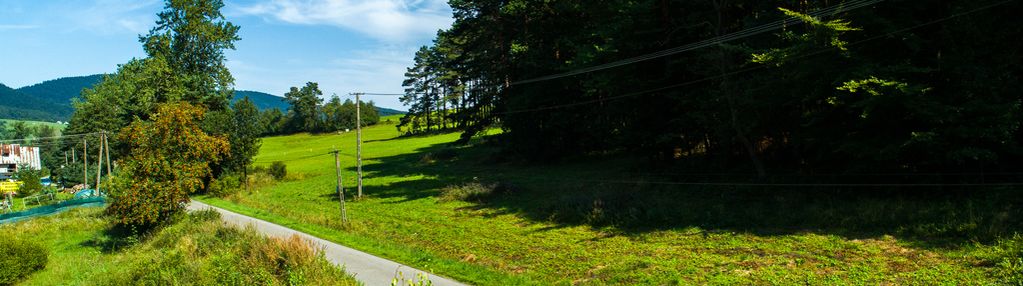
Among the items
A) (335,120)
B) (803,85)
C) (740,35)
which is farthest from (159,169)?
(335,120)

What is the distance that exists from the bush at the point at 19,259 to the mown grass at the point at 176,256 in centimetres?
34

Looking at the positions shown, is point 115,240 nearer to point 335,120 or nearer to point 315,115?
point 335,120

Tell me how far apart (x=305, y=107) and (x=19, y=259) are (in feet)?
368

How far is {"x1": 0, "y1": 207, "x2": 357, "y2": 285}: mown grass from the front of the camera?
14375 millimetres

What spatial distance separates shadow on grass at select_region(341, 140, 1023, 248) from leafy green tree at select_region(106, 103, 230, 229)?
11.6 m

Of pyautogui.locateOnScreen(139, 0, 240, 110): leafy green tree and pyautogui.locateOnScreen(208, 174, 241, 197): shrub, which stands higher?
pyautogui.locateOnScreen(139, 0, 240, 110): leafy green tree

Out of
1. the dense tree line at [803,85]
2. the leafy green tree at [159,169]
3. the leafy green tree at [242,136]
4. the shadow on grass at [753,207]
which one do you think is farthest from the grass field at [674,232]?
the leafy green tree at [242,136]

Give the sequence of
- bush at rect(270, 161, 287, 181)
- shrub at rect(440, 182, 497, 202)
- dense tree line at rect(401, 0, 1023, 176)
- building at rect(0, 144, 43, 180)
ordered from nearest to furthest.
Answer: dense tree line at rect(401, 0, 1023, 176) → shrub at rect(440, 182, 497, 202) → bush at rect(270, 161, 287, 181) → building at rect(0, 144, 43, 180)

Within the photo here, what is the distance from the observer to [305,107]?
12875 centimetres

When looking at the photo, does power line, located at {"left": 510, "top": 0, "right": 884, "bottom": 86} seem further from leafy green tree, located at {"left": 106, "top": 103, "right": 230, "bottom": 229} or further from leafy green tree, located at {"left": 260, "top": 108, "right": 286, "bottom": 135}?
leafy green tree, located at {"left": 260, "top": 108, "right": 286, "bottom": 135}

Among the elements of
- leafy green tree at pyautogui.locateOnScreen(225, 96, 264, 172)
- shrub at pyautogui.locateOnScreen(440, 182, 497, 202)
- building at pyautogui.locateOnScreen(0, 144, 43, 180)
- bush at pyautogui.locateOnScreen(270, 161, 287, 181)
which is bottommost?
building at pyautogui.locateOnScreen(0, 144, 43, 180)

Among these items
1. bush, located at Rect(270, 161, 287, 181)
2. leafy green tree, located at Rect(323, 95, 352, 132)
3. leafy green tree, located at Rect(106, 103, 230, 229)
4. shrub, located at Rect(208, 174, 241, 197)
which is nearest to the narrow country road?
leafy green tree, located at Rect(106, 103, 230, 229)

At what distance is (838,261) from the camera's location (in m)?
14.2

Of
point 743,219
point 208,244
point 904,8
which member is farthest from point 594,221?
point 208,244
